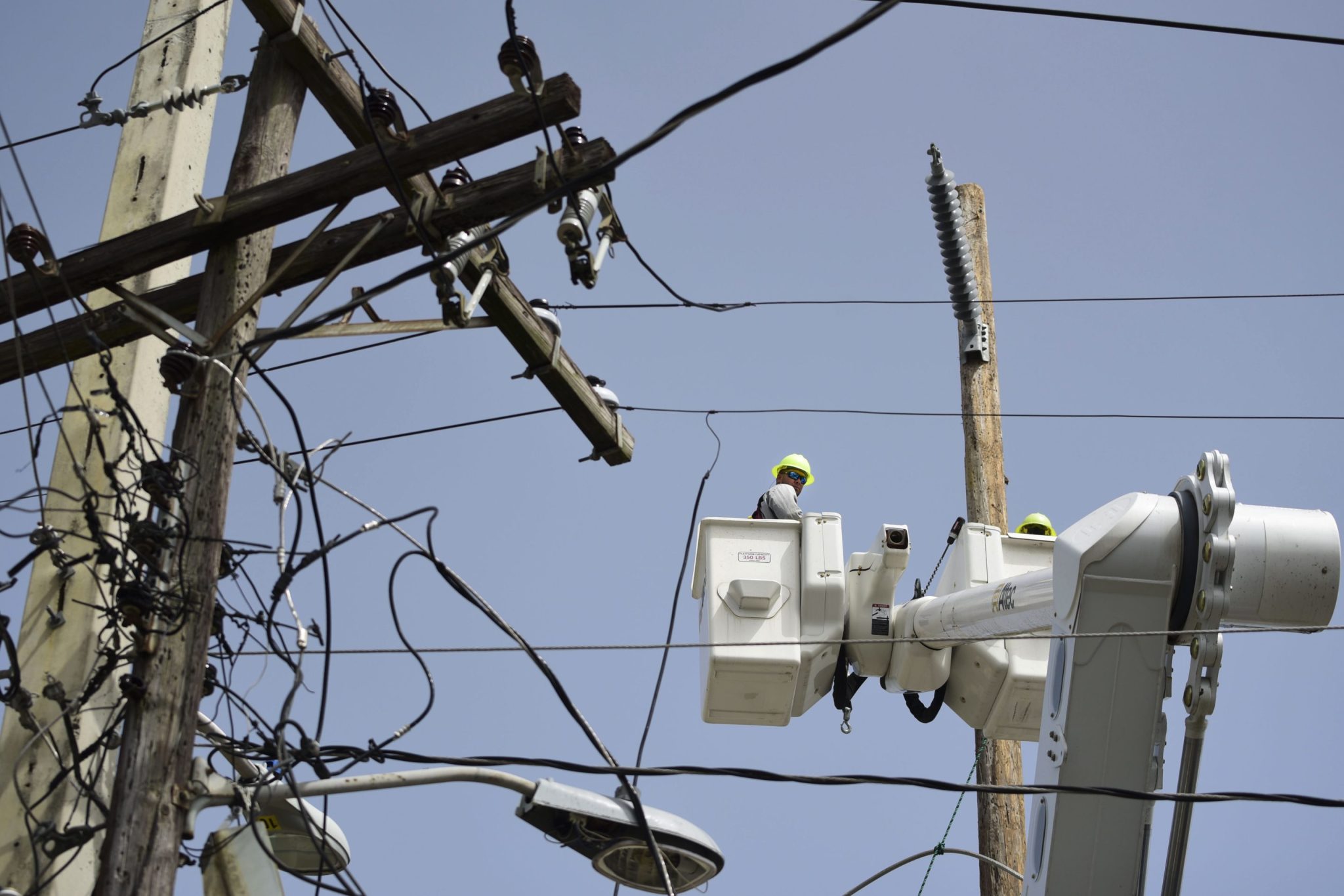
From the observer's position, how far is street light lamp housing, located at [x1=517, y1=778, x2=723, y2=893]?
5809 millimetres

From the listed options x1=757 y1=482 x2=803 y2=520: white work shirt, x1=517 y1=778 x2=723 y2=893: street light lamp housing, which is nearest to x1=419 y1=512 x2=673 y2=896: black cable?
x1=517 y1=778 x2=723 y2=893: street light lamp housing

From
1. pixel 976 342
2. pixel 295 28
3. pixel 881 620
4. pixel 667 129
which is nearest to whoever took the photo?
pixel 667 129

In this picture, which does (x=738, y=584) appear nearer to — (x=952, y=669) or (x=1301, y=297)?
(x=952, y=669)

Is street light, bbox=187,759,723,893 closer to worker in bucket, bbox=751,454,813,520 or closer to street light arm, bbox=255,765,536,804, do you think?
street light arm, bbox=255,765,536,804

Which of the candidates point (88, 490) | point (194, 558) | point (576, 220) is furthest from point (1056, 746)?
point (88, 490)

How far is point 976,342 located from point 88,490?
6.81 metres

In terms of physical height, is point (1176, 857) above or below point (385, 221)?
below

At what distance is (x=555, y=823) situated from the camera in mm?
5902

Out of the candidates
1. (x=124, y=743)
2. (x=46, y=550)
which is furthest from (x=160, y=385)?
(x=124, y=743)

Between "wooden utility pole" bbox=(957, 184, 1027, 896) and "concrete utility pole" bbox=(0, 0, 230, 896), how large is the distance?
15.3 ft

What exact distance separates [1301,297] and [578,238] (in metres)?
7.86

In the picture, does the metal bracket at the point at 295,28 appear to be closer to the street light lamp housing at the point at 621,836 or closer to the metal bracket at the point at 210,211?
the metal bracket at the point at 210,211

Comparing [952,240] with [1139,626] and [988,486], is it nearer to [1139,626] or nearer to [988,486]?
[988,486]

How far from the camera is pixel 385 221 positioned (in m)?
6.47
